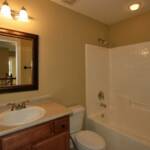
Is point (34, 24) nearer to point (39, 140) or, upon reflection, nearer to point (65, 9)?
point (65, 9)

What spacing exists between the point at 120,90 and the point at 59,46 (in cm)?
151

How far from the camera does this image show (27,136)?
1.24 meters

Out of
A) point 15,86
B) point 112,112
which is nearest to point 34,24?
point 15,86

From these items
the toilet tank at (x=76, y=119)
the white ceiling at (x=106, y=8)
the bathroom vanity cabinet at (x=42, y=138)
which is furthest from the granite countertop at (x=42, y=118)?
the white ceiling at (x=106, y=8)

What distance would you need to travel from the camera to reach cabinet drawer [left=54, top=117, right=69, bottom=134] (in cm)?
Result: 146

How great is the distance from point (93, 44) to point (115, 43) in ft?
1.84

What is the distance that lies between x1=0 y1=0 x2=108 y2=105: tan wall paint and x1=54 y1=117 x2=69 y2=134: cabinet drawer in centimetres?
58

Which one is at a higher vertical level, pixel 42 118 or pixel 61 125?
pixel 42 118

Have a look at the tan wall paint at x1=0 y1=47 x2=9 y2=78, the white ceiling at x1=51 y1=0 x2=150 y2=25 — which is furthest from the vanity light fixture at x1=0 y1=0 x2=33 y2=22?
the white ceiling at x1=51 y1=0 x2=150 y2=25

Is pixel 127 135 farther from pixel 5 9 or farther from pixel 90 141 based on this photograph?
pixel 5 9

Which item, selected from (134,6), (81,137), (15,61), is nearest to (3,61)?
(15,61)

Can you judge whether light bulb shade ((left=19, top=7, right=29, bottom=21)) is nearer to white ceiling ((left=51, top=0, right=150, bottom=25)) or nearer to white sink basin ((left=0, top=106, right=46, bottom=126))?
white ceiling ((left=51, top=0, right=150, bottom=25))

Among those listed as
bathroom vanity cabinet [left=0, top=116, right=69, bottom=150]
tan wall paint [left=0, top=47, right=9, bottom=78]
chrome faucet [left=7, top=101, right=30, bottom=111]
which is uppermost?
tan wall paint [left=0, top=47, right=9, bottom=78]

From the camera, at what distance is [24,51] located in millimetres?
1781
